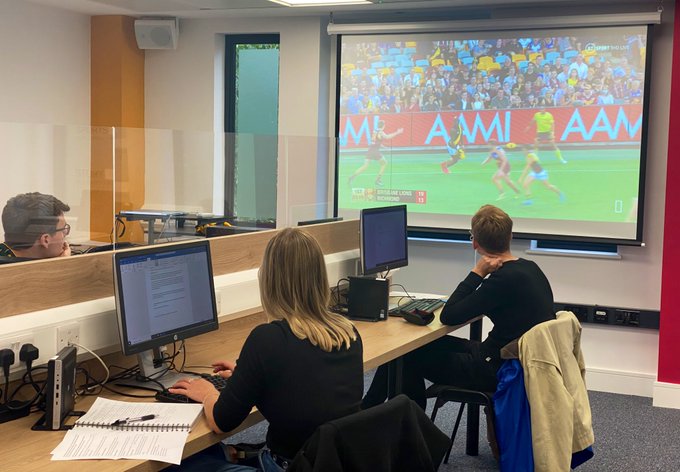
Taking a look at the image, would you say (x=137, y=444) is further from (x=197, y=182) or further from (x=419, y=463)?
(x=197, y=182)

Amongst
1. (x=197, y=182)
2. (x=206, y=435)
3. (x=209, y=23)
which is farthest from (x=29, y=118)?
(x=206, y=435)

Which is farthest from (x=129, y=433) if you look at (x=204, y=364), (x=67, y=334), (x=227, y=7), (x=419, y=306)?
(x=227, y=7)

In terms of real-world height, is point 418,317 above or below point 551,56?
below

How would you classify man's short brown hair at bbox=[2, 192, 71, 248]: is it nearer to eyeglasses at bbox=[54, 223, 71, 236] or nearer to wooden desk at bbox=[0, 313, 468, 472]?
eyeglasses at bbox=[54, 223, 71, 236]

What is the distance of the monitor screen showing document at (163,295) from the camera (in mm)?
2410

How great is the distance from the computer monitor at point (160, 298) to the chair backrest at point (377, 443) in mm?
759

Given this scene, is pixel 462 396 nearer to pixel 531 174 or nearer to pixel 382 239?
pixel 382 239

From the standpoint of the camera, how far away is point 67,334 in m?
2.37

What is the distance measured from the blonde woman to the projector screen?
329 cm

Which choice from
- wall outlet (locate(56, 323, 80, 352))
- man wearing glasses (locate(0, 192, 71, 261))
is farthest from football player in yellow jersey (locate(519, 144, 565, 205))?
wall outlet (locate(56, 323, 80, 352))

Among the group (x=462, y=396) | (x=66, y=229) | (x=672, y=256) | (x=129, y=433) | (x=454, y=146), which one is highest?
(x=454, y=146)

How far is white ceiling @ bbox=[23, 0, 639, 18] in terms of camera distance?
211 inches

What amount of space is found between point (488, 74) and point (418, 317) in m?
2.41

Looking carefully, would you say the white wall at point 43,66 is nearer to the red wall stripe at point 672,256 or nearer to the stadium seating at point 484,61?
the stadium seating at point 484,61
